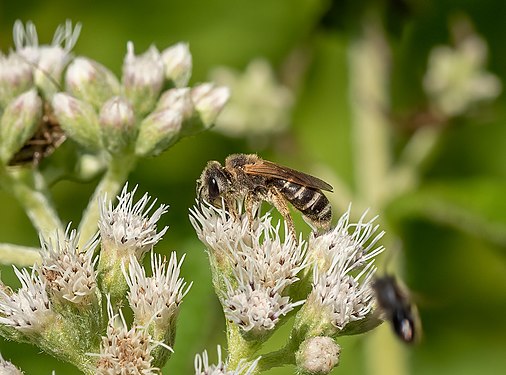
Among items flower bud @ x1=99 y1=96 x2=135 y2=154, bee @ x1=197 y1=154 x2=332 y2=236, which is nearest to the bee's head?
bee @ x1=197 y1=154 x2=332 y2=236

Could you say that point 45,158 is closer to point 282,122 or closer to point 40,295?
point 40,295

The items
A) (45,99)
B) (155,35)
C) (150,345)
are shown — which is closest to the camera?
(150,345)

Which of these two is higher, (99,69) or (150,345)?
(99,69)

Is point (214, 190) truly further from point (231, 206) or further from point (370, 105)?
point (370, 105)

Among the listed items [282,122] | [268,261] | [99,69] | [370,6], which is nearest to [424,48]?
[370,6]

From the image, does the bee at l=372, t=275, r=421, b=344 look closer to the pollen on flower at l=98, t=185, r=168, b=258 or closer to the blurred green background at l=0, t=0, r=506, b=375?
the pollen on flower at l=98, t=185, r=168, b=258
